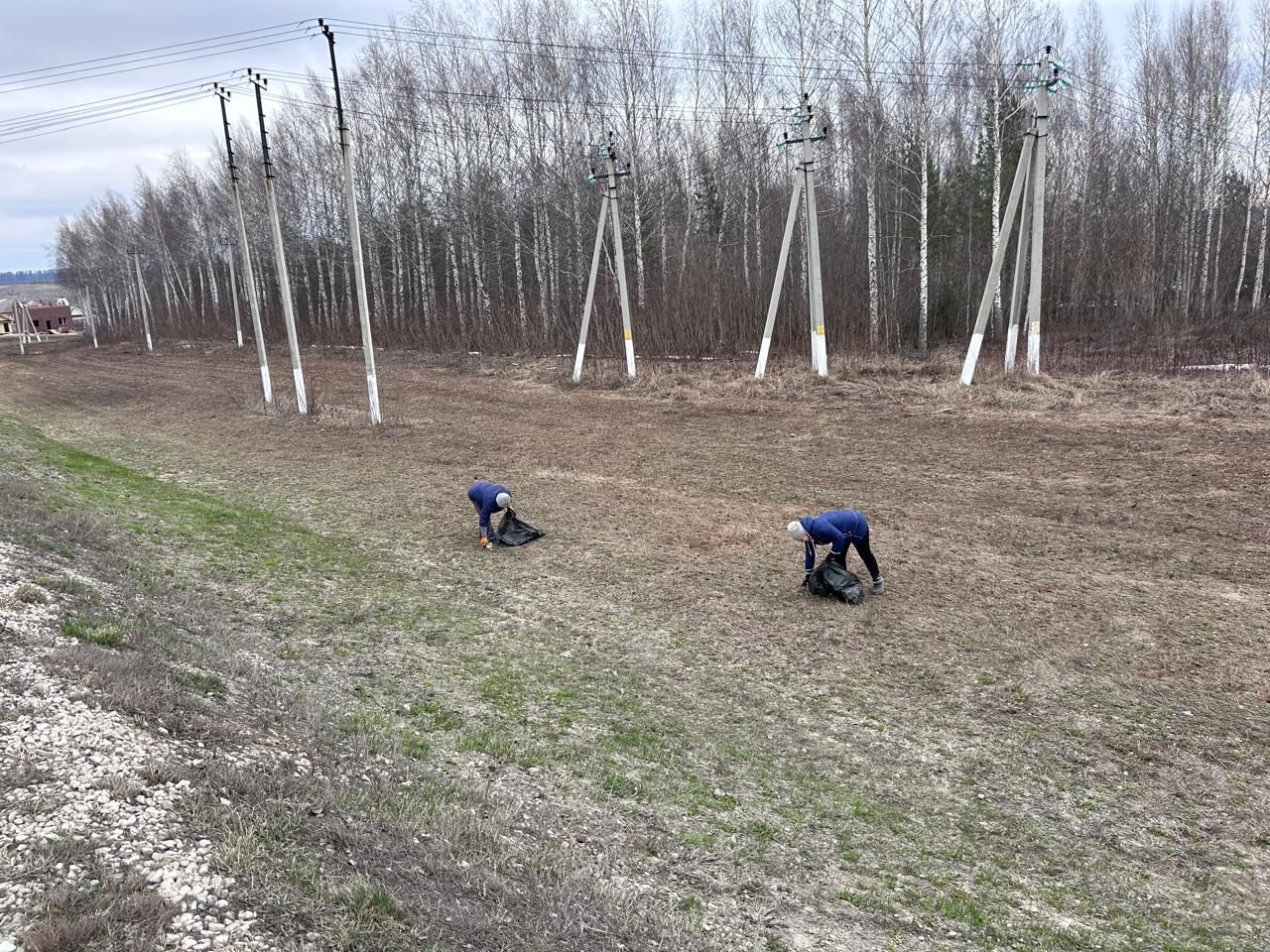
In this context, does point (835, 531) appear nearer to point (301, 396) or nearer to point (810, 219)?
point (810, 219)

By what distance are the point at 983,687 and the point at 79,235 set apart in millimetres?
84597

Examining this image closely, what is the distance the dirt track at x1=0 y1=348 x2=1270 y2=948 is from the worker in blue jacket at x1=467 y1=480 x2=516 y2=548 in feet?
0.91

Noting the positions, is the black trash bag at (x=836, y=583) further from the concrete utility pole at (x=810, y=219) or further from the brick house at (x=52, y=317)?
the brick house at (x=52, y=317)

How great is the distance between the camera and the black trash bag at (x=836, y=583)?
6.94 m

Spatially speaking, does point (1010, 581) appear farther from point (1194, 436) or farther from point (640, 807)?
point (1194, 436)

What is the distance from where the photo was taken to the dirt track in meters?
4.00

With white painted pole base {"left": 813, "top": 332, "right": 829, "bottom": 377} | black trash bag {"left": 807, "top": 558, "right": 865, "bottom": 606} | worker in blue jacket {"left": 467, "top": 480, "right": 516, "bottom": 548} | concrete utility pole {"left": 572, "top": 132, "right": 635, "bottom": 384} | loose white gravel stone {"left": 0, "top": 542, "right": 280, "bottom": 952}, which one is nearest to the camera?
loose white gravel stone {"left": 0, "top": 542, "right": 280, "bottom": 952}

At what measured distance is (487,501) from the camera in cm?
877

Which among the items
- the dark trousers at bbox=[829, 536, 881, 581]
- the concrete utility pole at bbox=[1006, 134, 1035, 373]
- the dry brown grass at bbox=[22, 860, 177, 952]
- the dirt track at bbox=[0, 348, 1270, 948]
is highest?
the concrete utility pole at bbox=[1006, 134, 1035, 373]

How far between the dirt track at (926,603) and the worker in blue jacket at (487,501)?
278 mm

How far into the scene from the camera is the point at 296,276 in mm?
51344

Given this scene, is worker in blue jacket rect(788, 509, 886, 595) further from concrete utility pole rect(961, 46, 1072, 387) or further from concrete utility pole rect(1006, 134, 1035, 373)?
concrete utility pole rect(1006, 134, 1035, 373)

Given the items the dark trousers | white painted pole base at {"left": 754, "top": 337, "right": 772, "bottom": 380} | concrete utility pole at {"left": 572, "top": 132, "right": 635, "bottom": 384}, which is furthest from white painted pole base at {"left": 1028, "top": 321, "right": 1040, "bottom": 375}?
the dark trousers

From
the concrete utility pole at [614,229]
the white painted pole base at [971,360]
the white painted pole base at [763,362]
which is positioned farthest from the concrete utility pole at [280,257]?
the white painted pole base at [971,360]
